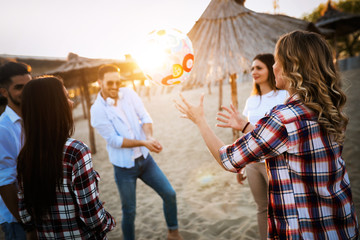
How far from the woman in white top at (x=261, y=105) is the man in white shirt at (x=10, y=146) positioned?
211 cm

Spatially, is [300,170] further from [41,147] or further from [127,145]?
[127,145]

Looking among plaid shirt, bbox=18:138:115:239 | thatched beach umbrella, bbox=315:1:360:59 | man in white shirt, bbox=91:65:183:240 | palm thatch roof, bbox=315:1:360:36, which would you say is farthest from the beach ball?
palm thatch roof, bbox=315:1:360:36

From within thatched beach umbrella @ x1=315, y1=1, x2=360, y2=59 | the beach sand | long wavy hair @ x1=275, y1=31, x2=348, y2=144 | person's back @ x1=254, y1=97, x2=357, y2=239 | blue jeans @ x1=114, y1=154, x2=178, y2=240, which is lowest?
the beach sand

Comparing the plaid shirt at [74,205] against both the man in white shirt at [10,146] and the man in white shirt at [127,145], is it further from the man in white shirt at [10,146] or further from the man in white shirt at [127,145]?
the man in white shirt at [127,145]

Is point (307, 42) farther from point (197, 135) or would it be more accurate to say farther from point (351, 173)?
point (197, 135)

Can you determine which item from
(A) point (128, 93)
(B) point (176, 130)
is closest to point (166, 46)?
(A) point (128, 93)

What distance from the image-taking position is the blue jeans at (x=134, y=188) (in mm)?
2418

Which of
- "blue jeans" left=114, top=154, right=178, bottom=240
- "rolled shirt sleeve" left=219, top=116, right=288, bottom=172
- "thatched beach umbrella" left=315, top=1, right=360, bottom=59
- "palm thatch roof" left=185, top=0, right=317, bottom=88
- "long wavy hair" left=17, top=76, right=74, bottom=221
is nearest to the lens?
"rolled shirt sleeve" left=219, top=116, right=288, bottom=172

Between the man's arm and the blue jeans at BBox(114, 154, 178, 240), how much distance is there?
1065 mm

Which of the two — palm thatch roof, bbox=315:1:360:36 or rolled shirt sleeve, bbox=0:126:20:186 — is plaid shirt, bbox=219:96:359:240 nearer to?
rolled shirt sleeve, bbox=0:126:20:186

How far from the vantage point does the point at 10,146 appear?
5.21 ft

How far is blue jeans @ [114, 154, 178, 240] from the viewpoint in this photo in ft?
7.93

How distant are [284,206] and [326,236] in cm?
26

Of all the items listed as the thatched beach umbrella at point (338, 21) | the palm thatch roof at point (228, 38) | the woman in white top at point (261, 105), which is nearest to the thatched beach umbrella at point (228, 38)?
the palm thatch roof at point (228, 38)
